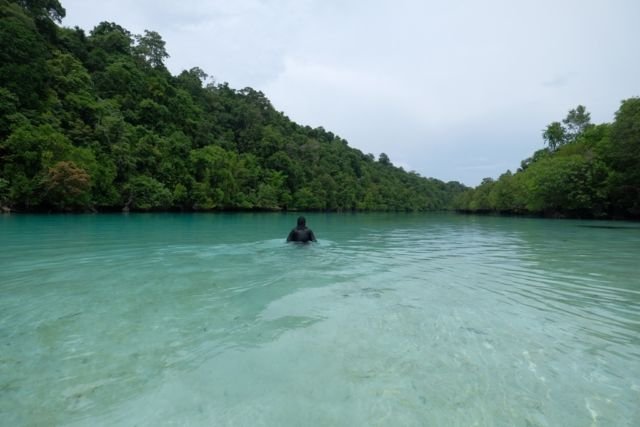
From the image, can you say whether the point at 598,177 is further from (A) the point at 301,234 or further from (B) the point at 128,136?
(B) the point at 128,136

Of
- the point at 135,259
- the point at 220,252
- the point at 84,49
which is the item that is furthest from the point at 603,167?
the point at 84,49

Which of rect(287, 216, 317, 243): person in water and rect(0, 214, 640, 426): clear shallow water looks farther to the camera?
rect(287, 216, 317, 243): person in water

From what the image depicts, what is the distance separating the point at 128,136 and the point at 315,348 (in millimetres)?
51244

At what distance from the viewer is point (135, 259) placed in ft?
33.9

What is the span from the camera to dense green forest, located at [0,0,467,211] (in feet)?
110

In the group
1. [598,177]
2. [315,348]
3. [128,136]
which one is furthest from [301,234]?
[598,177]

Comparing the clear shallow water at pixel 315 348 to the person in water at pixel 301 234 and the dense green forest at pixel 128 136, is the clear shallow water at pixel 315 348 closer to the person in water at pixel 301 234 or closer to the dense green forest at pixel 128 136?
the person in water at pixel 301 234

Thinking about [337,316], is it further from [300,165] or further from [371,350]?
[300,165]

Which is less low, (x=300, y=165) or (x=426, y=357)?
(x=300, y=165)

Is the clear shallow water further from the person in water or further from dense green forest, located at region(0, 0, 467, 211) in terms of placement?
dense green forest, located at region(0, 0, 467, 211)

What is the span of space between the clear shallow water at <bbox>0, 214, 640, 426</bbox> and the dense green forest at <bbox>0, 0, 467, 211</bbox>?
3249 cm

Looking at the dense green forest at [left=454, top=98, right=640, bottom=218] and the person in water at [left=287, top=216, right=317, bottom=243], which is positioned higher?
the dense green forest at [left=454, top=98, right=640, bottom=218]

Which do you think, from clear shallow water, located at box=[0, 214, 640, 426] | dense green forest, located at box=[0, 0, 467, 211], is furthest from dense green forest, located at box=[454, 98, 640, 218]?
dense green forest, located at box=[0, 0, 467, 211]

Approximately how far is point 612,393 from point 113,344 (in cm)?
526
